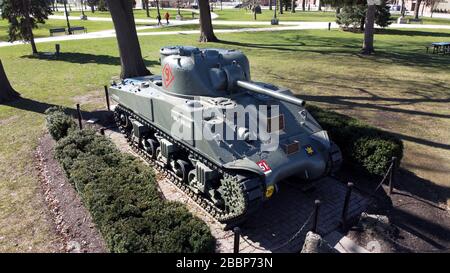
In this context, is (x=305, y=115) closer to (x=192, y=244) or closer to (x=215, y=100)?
(x=215, y=100)

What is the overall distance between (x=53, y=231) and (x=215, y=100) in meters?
4.81

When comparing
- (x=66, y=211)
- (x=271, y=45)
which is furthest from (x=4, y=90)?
(x=271, y=45)

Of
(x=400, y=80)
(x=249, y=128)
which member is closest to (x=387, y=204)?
(x=249, y=128)

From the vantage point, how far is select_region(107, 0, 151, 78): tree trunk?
1756cm

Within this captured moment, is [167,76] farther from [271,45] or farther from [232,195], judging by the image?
[271,45]

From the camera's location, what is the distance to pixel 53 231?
833 centimetres

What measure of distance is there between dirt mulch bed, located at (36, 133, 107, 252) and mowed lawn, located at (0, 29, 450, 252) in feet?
0.79

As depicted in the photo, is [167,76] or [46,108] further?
[46,108]

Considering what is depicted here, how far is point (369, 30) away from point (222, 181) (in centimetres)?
2297

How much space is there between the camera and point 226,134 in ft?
27.4

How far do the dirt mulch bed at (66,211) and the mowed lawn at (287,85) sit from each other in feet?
0.79

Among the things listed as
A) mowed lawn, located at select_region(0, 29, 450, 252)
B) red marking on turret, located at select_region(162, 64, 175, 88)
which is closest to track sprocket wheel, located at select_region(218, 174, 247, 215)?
red marking on turret, located at select_region(162, 64, 175, 88)

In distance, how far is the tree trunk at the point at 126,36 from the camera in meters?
17.6
